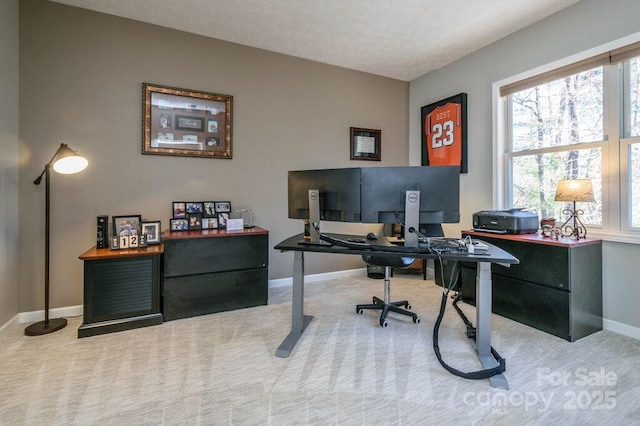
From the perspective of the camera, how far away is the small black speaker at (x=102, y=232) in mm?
2646

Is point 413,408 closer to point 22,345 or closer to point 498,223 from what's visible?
point 498,223

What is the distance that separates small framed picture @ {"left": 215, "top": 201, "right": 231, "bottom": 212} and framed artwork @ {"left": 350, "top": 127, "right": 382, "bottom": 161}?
1748 mm

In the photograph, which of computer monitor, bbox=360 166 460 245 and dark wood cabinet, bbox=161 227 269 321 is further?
dark wood cabinet, bbox=161 227 269 321

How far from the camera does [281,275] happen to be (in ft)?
12.0

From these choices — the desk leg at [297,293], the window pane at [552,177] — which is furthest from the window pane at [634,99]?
the desk leg at [297,293]

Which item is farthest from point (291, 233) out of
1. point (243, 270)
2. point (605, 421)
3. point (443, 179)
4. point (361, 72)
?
point (605, 421)

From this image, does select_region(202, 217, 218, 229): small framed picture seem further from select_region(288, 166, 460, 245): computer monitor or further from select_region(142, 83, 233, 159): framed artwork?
select_region(288, 166, 460, 245): computer monitor

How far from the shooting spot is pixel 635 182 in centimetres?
238

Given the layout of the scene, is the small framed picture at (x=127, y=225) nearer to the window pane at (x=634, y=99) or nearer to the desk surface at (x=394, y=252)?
the desk surface at (x=394, y=252)

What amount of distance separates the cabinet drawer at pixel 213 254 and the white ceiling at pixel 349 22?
2065 millimetres

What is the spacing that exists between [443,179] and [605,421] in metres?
1.46

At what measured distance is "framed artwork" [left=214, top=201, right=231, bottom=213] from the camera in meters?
3.24

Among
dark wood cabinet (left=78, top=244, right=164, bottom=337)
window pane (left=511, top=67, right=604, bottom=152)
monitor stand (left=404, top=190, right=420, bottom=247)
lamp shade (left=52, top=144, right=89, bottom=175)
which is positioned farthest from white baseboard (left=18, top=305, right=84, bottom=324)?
window pane (left=511, top=67, right=604, bottom=152)

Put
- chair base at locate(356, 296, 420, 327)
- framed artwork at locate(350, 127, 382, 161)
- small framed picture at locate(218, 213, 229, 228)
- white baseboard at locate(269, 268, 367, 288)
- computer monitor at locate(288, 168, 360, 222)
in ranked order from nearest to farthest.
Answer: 1. computer monitor at locate(288, 168, 360, 222)
2. chair base at locate(356, 296, 420, 327)
3. small framed picture at locate(218, 213, 229, 228)
4. white baseboard at locate(269, 268, 367, 288)
5. framed artwork at locate(350, 127, 382, 161)
